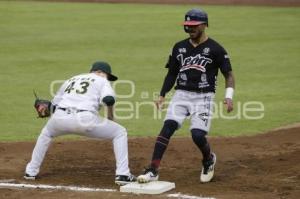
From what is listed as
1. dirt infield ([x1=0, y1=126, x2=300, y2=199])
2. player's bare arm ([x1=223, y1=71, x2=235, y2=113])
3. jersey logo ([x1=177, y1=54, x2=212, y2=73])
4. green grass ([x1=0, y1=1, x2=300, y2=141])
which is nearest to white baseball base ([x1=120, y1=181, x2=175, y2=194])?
dirt infield ([x1=0, y1=126, x2=300, y2=199])

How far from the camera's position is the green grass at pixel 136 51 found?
42.0 ft

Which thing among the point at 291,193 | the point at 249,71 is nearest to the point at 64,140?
the point at 291,193

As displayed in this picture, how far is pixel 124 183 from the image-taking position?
7.93 m

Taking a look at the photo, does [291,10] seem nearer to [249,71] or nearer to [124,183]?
[249,71]

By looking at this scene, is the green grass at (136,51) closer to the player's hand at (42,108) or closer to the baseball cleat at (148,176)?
the player's hand at (42,108)

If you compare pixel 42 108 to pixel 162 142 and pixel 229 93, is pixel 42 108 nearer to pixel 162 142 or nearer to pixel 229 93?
pixel 162 142

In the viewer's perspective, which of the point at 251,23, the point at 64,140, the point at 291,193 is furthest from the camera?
the point at 251,23

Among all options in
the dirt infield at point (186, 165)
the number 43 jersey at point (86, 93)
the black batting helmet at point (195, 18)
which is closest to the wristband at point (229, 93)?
the black batting helmet at point (195, 18)

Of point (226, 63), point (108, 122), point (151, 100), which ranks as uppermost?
point (226, 63)

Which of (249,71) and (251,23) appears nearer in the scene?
(249,71)

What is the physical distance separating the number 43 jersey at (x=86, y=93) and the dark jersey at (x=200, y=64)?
35.0 inches

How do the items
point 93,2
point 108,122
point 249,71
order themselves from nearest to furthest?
point 108,122 → point 249,71 → point 93,2

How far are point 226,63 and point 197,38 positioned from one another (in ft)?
1.45

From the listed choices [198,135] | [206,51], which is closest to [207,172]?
[198,135]
